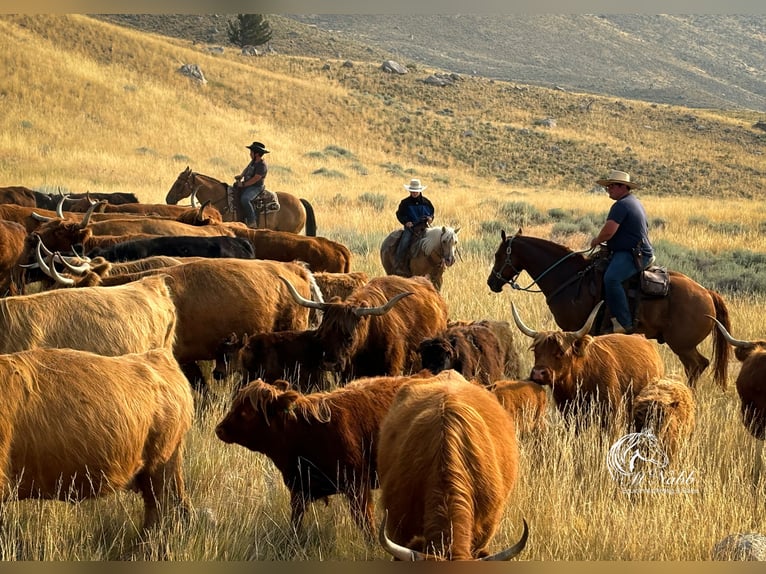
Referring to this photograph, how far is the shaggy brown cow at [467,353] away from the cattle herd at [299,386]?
0.07ft

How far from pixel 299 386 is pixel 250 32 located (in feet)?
219

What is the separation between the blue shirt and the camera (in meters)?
9.98

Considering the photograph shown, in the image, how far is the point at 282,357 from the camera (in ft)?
27.0

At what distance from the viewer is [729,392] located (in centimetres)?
1025

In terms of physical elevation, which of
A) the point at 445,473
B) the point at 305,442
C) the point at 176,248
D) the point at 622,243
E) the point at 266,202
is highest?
the point at 622,243

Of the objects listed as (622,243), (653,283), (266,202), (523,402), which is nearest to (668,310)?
(653,283)

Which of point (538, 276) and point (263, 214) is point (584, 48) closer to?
point (263, 214)

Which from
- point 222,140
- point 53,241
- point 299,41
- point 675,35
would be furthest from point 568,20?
point 53,241

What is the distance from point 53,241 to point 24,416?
725cm

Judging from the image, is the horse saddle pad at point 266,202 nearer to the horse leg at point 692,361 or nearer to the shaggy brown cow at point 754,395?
the horse leg at point 692,361

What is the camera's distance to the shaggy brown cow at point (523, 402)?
21.4 ft

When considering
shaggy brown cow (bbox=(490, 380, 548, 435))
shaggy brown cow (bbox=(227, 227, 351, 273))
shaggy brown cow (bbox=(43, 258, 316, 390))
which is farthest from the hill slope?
shaggy brown cow (bbox=(490, 380, 548, 435))

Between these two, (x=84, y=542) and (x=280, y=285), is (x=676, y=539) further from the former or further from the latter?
(x=280, y=285)

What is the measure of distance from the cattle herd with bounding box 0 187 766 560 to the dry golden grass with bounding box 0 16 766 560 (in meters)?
0.32
